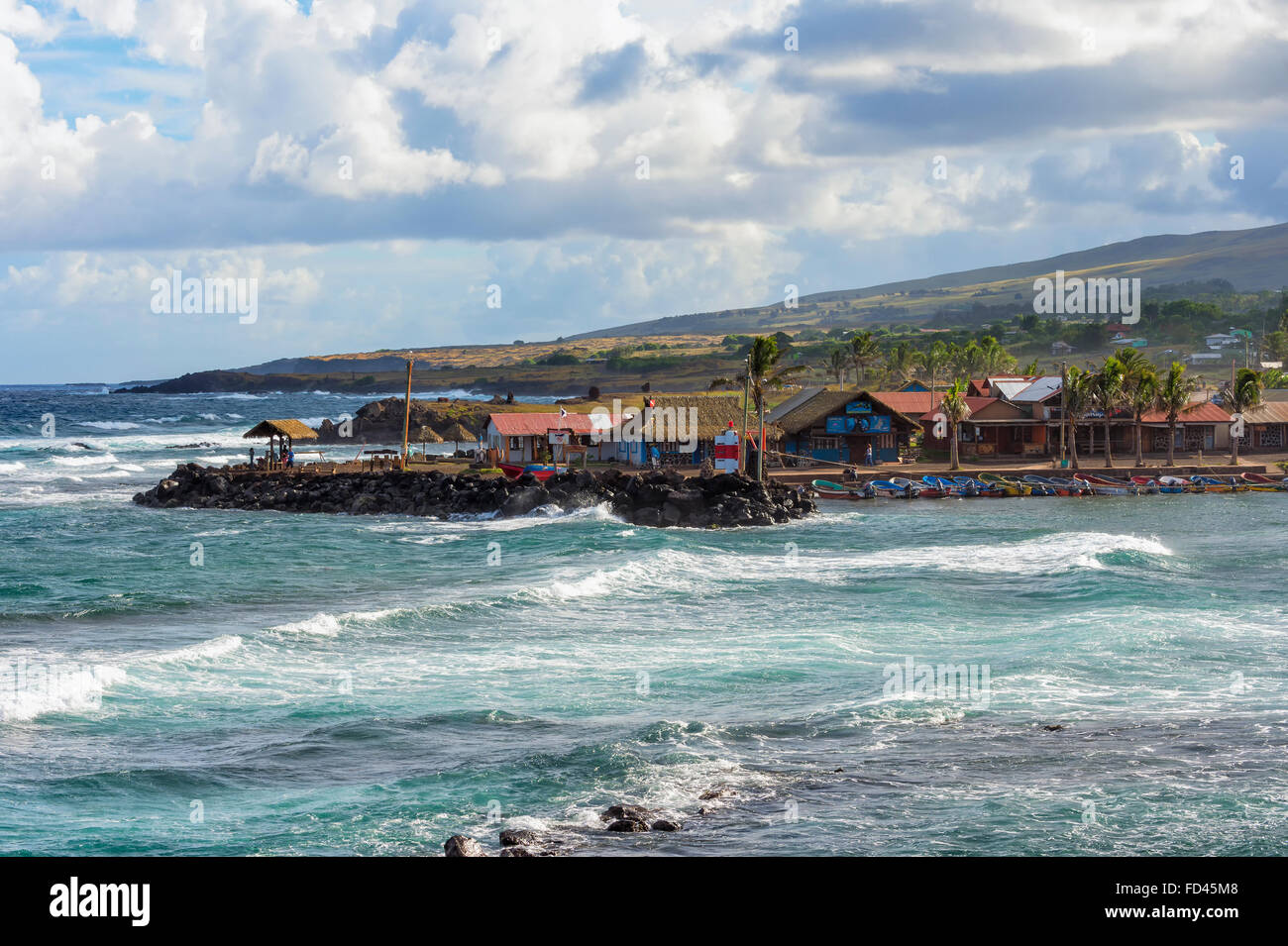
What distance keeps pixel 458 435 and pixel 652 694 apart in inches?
2805

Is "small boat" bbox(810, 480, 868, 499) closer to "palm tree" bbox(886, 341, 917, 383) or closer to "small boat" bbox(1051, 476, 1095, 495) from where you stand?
"small boat" bbox(1051, 476, 1095, 495)

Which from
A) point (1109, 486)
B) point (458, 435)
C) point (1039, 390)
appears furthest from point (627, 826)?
point (458, 435)

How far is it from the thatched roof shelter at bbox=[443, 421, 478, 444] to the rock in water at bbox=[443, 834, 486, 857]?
76.4 m

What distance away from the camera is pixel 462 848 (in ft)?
41.9

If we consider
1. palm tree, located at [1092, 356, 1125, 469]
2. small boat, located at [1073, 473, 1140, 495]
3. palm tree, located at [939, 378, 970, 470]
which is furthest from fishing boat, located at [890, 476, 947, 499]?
palm tree, located at [1092, 356, 1125, 469]

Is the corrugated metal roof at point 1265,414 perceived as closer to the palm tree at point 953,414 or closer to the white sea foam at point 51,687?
the palm tree at point 953,414

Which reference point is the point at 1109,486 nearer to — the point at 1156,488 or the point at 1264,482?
the point at 1156,488

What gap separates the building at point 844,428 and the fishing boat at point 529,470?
16.5m

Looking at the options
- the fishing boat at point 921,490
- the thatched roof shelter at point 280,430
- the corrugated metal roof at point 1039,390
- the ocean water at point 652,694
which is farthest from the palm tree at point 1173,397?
the thatched roof shelter at point 280,430

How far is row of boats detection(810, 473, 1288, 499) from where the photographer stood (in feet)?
198

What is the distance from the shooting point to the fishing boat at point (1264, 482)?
62.2 m

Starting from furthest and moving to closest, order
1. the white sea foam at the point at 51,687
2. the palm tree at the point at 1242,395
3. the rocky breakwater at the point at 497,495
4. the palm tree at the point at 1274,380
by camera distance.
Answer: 1. the palm tree at the point at 1274,380
2. the palm tree at the point at 1242,395
3. the rocky breakwater at the point at 497,495
4. the white sea foam at the point at 51,687
